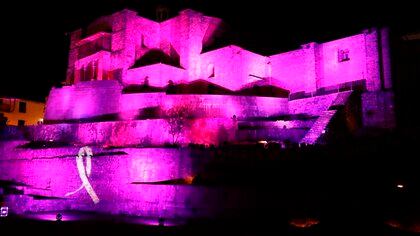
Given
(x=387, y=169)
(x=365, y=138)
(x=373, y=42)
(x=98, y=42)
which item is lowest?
(x=387, y=169)

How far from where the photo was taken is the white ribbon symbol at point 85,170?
68.2ft

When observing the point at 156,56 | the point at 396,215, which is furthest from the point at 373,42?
the point at 156,56

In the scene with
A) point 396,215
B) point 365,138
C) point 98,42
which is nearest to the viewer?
point 396,215

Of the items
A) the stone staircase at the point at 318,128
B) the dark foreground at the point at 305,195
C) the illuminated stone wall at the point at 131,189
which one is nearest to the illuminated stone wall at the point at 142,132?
the illuminated stone wall at the point at 131,189

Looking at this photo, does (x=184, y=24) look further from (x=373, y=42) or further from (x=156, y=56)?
(x=373, y=42)

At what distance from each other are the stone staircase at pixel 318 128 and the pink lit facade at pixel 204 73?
19cm

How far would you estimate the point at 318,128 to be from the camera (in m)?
22.6

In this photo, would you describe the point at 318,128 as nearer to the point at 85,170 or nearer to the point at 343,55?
the point at 343,55

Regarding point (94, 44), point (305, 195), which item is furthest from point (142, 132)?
point (94, 44)

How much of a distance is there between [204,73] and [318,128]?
45.0ft

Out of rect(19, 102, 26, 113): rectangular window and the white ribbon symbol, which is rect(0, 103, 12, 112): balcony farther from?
the white ribbon symbol

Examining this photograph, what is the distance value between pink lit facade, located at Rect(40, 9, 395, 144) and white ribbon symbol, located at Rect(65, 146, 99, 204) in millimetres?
5316

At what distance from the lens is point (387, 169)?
1702cm

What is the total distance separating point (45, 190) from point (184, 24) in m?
18.8
